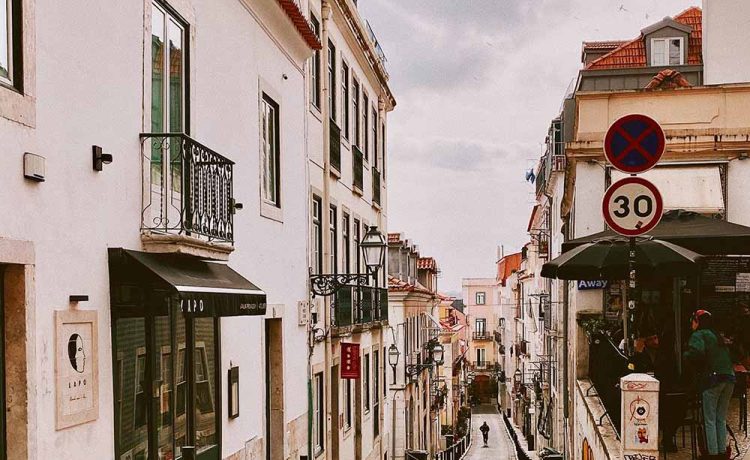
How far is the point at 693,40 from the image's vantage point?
28297 mm

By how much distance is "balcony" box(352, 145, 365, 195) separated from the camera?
19938 millimetres

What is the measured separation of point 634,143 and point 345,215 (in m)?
11.4

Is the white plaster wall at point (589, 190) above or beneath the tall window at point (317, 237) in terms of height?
above

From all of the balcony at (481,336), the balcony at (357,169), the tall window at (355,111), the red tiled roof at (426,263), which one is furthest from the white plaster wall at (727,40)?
the balcony at (481,336)

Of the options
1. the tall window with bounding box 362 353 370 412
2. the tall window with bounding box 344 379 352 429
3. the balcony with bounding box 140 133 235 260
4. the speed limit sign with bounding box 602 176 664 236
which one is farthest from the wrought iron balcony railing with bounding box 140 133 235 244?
the tall window with bounding box 362 353 370 412

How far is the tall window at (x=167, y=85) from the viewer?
7.91 metres

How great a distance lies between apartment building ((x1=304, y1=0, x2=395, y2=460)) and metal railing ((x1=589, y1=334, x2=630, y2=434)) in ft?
11.5

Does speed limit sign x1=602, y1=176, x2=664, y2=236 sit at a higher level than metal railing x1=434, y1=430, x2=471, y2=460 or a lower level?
higher

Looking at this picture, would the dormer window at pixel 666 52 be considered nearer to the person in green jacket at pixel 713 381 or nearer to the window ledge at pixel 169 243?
the person in green jacket at pixel 713 381

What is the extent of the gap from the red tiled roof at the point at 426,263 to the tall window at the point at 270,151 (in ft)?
106

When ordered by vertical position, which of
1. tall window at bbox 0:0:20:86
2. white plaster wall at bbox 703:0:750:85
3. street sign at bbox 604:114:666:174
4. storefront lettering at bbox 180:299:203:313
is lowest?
storefront lettering at bbox 180:299:203:313

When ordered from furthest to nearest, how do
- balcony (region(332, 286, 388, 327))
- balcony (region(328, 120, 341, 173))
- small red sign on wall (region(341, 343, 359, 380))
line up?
1. small red sign on wall (region(341, 343, 359, 380))
2. balcony (region(332, 286, 388, 327))
3. balcony (region(328, 120, 341, 173))

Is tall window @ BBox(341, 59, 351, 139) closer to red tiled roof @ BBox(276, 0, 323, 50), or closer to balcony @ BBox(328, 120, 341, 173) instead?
balcony @ BBox(328, 120, 341, 173)

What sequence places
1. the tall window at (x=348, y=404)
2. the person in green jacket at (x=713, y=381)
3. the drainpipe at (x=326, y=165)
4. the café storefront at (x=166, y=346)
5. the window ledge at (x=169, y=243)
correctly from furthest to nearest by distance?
1. the tall window at (x=348, y=404)
2. the drainpipe at (x=326, y=165)
3. the person in green jacket at (x=713, y=381)
4. the window ledge at (x=169, y=243)
5. the café storefront at (x=166, y=346)
